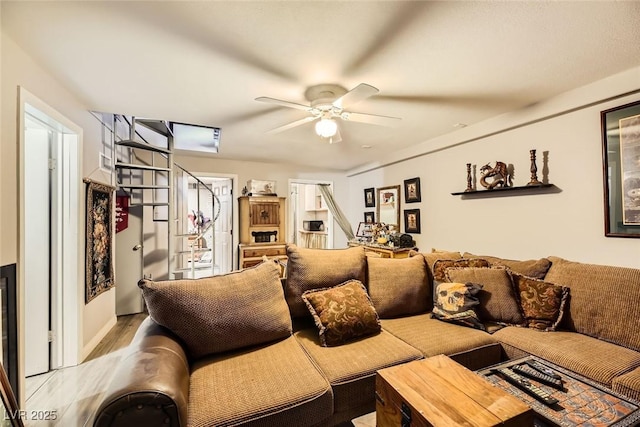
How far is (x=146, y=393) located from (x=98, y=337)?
260 cm

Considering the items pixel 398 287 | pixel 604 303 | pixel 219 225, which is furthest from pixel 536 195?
pixel 219 225

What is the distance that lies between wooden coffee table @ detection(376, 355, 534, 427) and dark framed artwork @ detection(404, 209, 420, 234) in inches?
114

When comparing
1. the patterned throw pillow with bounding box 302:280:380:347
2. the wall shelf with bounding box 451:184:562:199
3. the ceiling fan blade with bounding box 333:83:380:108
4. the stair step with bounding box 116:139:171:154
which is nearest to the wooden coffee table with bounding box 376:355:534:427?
the patterned throw pillow with bounding box 302:280:380:347

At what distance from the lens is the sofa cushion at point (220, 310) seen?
1.47m

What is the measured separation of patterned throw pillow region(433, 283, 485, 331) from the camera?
2064mm

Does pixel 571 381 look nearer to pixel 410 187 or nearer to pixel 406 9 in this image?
pixel 406 9

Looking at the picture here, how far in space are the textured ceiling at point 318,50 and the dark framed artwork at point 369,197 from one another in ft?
8.18

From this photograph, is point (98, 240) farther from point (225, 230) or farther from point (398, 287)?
point (398, 287)

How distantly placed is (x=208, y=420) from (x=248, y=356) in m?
0.48

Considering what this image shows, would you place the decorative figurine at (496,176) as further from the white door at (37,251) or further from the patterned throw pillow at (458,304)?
the white door at (37,251)

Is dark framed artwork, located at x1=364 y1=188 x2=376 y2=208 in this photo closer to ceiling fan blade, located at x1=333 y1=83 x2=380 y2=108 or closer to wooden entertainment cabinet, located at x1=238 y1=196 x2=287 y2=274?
wooden entertainment cabinet, located at x1=238 y1=196 x2=287 y2=274

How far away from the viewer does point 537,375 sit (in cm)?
131

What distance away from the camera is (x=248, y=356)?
1568 millimetres

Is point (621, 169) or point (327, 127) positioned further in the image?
point (327, 127)
